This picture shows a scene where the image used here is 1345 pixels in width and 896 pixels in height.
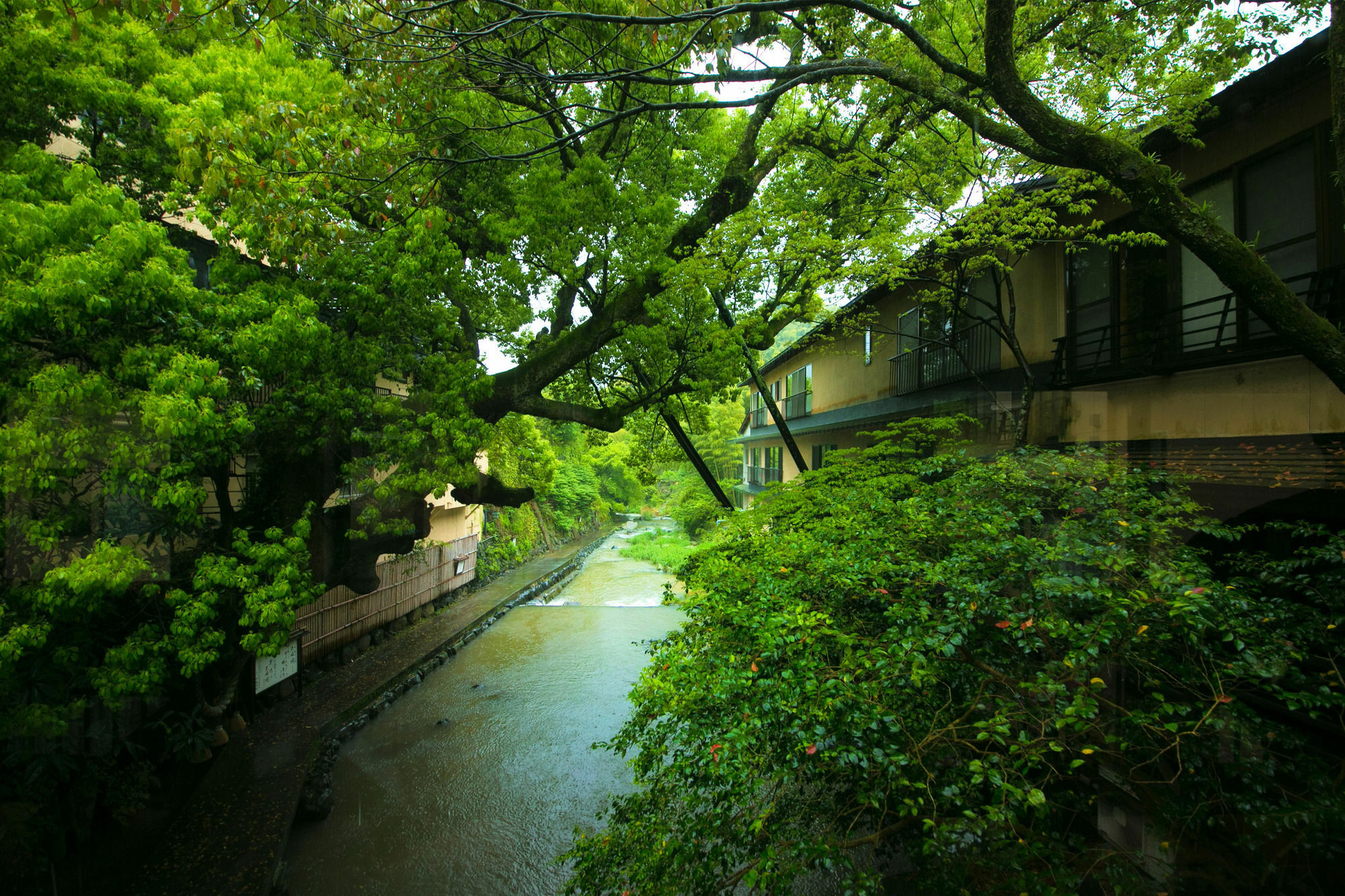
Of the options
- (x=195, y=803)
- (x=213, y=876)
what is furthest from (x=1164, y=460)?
(x=195, y=803)

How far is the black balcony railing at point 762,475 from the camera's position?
22.1 metres

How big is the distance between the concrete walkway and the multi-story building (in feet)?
32.5

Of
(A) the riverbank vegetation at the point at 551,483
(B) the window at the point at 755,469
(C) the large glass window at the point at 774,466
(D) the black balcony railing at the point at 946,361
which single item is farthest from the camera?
(B) the window at the point at 755,469

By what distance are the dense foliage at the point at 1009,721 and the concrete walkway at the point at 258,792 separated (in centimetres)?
489

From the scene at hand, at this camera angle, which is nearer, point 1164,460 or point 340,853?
point 1164,460

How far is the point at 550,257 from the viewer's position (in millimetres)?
9227

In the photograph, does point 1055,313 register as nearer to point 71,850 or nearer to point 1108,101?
point 1108,101

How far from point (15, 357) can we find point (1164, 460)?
35.3 feet

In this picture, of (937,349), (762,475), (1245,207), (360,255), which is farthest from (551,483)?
(1245,207)

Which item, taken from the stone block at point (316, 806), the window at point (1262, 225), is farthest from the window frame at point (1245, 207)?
the stone block at point (316, 806)

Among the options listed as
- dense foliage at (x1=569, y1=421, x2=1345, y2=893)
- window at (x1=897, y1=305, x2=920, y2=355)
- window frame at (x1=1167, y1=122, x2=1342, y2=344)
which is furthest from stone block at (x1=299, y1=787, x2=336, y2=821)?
window at (x1=897, y1=305, x2=920, y2=355)

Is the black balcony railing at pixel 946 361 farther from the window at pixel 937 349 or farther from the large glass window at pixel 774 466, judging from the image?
the large glass window at pixel 774 466

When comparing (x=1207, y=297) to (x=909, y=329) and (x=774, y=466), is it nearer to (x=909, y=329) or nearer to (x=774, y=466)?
(x=909, y=329)

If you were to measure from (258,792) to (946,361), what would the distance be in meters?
12.7
